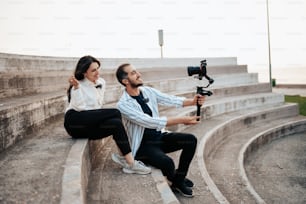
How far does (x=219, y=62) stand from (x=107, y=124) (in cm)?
998

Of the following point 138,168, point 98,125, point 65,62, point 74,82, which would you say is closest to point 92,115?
point 98,125

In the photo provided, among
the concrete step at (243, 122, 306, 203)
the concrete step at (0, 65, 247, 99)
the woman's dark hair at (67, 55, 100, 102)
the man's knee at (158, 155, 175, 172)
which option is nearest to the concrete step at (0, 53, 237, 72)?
the concrete step at (0, 65, 247, 99)

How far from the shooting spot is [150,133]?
3094 millimetres

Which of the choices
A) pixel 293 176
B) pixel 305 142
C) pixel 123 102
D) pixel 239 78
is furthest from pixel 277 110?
pixel 123 102

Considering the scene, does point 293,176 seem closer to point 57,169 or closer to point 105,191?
point 105,191

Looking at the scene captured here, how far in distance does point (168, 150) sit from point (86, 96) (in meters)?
0.94

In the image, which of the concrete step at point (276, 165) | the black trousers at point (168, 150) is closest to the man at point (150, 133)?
the black trousers at point (168, 150)

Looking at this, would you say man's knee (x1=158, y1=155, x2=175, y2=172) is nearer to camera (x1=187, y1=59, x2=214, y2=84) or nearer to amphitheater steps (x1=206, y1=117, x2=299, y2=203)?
camera (x1=187, y1=59, x2=214, y2=84)

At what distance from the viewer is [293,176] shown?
477cm

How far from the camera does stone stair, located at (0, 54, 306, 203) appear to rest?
2.25 m

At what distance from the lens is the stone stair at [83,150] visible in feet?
7.38

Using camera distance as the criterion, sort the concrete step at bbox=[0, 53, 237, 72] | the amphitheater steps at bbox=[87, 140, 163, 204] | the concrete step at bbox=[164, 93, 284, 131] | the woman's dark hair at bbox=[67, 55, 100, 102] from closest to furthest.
Answer: the amphitheater steps at bbox=[87, 140, 163, 204] → the woman's dark hair at bbox=[67, 55, 100, 102] → the concrete step at bbox=[0, 53, 237, 72] → the concrete step at bbox=[164, 93, 284, 131]

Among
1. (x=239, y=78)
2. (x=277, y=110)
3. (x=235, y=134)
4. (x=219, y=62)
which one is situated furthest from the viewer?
(x=219, y=62)

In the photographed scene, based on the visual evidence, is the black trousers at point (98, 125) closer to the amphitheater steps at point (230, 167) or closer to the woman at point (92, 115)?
the woman at point (92, 115)
